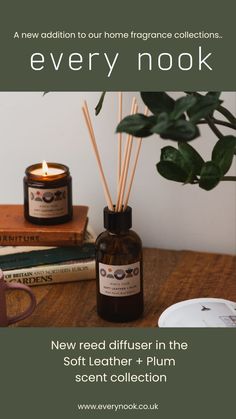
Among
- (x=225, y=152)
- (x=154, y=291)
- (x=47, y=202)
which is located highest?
(x=225, y=152)

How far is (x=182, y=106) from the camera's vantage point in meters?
0.80

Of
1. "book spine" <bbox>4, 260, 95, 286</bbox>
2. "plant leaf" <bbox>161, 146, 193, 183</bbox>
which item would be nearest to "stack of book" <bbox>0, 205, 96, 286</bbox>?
"book spine" <bbox>4, 260, 95, 286</bbox>

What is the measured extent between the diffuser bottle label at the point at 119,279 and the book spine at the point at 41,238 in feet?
0.44

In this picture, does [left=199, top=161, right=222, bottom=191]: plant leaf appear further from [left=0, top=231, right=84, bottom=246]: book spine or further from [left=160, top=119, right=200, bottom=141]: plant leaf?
[left=0, top=231, right=84, bottom=246]: book spine

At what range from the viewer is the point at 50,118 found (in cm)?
138

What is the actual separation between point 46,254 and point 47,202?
0.08 metres

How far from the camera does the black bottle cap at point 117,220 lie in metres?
1.08

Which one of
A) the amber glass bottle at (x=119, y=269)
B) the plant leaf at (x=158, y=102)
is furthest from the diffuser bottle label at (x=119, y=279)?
the plant leaf at (x=158, y=102)

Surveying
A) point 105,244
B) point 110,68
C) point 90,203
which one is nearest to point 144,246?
point 90,203

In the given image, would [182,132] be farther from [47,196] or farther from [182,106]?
[47,196]

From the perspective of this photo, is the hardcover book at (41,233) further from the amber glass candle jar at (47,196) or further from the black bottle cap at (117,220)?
the black bottle cap at (117,220)

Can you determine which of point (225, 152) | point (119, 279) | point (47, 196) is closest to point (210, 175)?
point (225, 152)

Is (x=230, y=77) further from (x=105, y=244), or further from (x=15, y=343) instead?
(x=15, y=343)

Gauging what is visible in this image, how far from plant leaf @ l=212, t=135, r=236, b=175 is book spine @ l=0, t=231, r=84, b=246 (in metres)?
0.35
